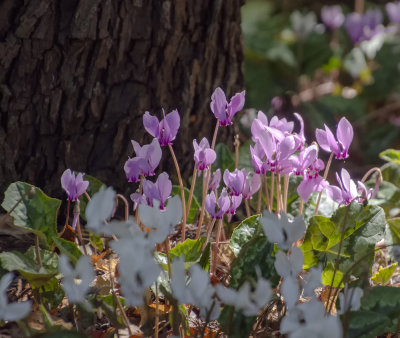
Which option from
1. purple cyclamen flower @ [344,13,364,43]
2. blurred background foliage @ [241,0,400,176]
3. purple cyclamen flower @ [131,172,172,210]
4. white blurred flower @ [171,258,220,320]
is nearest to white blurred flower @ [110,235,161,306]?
white blurred flower @ [171,258,220,320]

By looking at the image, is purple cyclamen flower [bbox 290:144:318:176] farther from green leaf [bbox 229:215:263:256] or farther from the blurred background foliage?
the blurred background foliage

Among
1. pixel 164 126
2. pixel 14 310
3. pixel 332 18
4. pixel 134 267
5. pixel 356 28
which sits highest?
pixel 332 18

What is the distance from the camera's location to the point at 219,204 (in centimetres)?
174

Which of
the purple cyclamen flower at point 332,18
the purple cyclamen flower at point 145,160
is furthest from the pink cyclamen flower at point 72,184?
the purple cyclamen flower at point 332,18

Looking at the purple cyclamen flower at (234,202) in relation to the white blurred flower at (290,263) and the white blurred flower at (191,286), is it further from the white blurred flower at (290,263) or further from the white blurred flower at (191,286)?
the white blurred flower at (191,286)

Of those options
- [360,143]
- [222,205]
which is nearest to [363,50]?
[360,143]

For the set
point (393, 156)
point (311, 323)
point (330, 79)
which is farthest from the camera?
point (330, 79)

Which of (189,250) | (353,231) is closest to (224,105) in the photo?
(189,250)

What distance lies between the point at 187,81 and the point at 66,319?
3.69 feet

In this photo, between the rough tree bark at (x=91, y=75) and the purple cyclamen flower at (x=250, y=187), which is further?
the rough tree bark at (x=91, y=75)

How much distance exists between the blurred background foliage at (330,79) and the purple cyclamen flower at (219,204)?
2.54 metres

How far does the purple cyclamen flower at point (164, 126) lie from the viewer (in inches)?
66.0

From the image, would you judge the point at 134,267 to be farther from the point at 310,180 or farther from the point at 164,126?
the point at 310,180

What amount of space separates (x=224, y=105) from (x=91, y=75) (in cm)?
73
